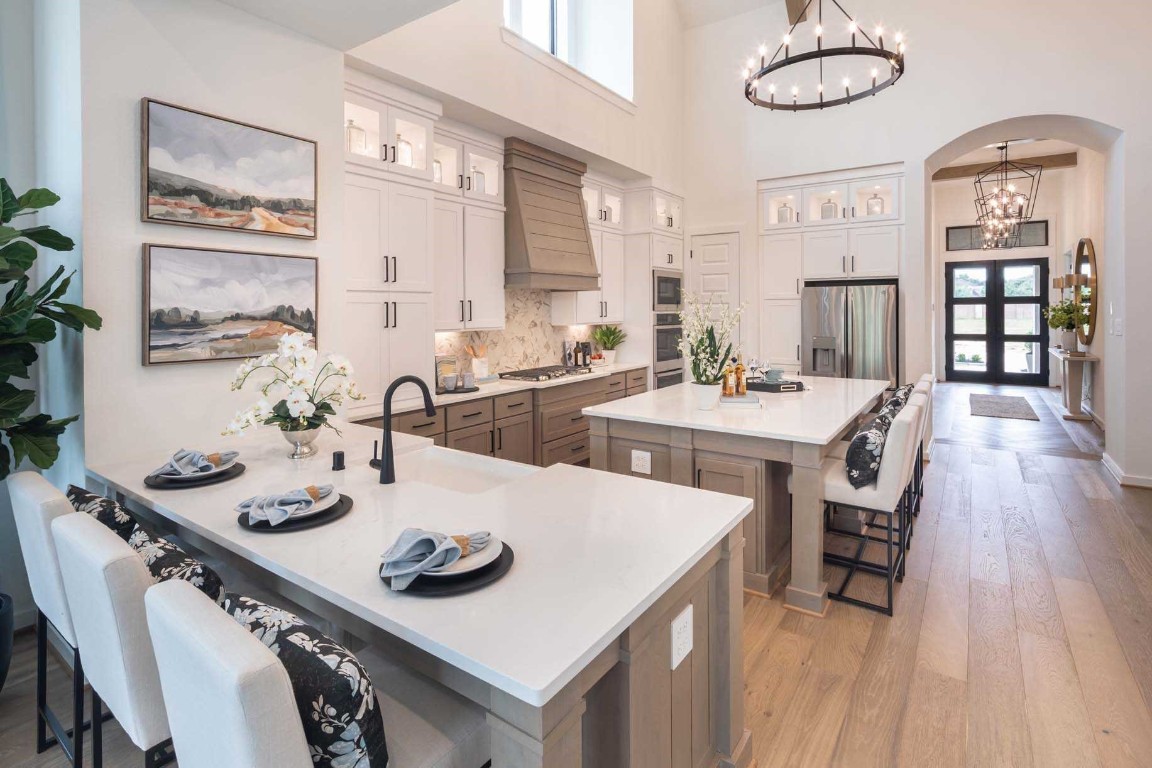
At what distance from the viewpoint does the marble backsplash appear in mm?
4957

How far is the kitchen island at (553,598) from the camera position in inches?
41.7

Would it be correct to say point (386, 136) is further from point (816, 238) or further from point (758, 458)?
point (816, 238)

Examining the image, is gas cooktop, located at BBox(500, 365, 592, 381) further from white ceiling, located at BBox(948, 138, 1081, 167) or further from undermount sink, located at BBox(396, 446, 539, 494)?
white ceiling, located at BBox(948, 138, 1081, 167)

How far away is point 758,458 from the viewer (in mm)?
2979

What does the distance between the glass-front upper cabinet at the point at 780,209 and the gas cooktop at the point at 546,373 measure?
2.68m

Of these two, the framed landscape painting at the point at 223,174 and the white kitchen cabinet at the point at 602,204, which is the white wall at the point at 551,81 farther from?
the framed landscape painting at the point at 223,174

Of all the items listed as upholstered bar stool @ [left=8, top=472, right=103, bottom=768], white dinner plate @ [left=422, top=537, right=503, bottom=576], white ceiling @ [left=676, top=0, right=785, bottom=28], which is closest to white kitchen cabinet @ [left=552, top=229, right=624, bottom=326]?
white ceiling @ [left=676, top=0, right=785, bottom=28]

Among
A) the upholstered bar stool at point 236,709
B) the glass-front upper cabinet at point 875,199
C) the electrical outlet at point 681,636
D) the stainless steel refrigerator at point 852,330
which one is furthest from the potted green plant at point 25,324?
the glass-front upper cabinet at point 875,199

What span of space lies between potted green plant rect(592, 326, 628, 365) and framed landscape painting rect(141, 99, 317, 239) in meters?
3.80

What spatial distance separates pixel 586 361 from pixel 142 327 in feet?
13.5

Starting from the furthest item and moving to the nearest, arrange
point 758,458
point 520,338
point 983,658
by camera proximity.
→ point 520,338
point 758,458
point 983,658

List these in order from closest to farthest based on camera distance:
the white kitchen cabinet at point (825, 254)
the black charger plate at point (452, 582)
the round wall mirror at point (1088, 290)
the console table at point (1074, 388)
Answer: the black charger plate at point (452, 582), the white kitchen cabinet at point (825, 254), the round wall mirror at point (1088, 290), the console table at point (1074, 388)

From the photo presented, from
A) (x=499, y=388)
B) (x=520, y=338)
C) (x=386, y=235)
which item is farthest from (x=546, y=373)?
(x=386, y=235)

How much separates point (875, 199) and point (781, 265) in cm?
108
